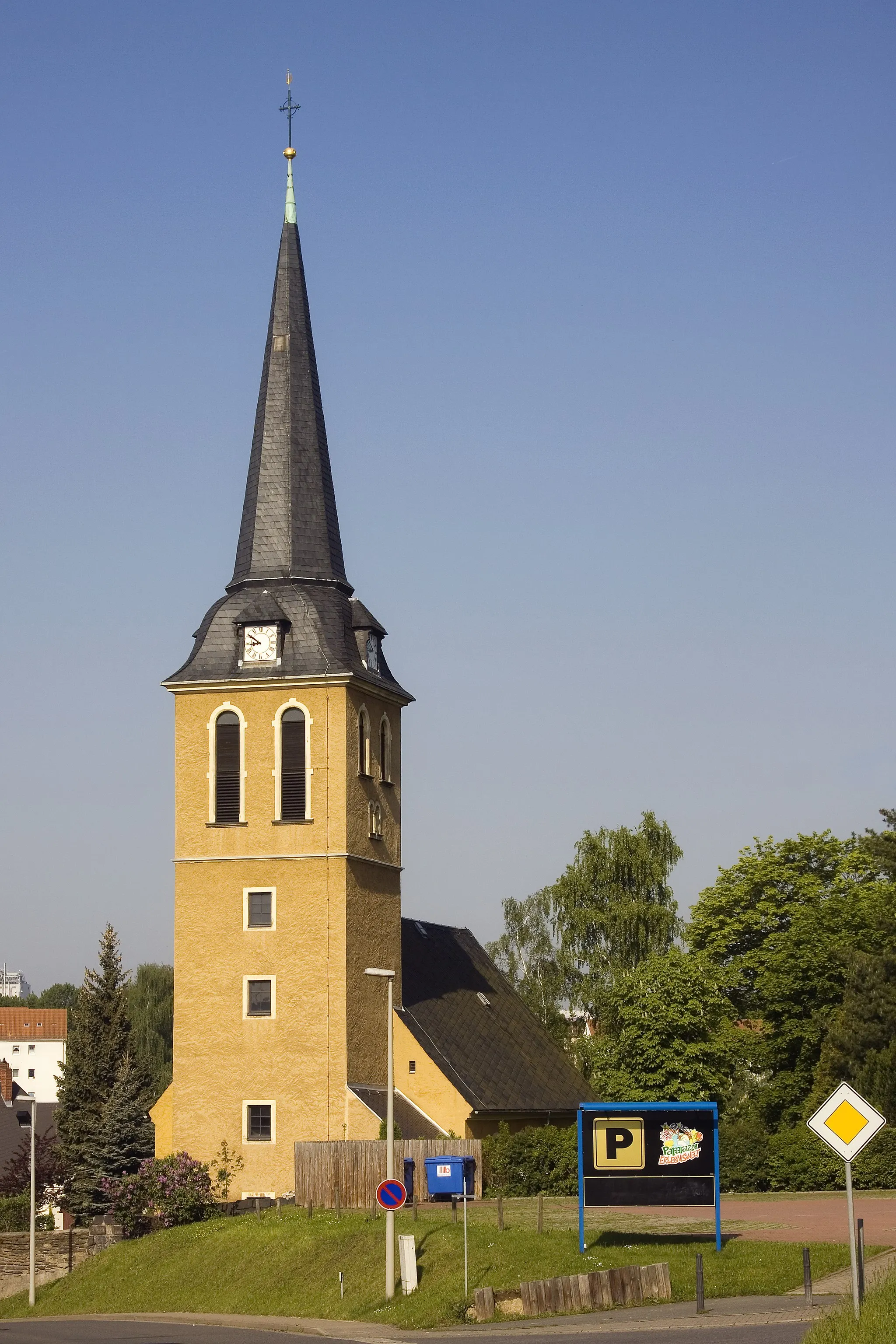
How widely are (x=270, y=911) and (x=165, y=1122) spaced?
6.84 meters

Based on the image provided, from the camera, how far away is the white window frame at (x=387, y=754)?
53812mm

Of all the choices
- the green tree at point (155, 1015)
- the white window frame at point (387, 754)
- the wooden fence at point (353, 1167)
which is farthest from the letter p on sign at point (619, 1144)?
the green tree at point (155, 1015)

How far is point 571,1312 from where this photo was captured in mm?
29875

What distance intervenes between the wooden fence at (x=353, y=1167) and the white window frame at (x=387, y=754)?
39.9 feet

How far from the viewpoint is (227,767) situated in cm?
5153

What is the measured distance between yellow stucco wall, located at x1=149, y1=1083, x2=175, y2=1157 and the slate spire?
14.7 metres

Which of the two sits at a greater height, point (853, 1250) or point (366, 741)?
point (366, 741)

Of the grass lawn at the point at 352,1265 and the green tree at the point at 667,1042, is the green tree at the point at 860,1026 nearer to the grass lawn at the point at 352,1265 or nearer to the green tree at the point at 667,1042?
the green tree at the point at 667,1042

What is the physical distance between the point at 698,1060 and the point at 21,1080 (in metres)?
106

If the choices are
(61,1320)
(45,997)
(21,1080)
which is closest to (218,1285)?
(61,1320)

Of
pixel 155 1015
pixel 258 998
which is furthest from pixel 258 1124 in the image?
pixel 155 1015

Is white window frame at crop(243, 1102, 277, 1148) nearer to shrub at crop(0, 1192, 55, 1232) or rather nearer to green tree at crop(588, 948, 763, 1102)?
shrub at crop(0, 1192, 55, 1232)

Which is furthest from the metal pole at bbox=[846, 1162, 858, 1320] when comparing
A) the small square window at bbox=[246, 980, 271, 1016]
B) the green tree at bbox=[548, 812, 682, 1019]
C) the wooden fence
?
the green tree at bbox=[548, 812, 682, 1019]

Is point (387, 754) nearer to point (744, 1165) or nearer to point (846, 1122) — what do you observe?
point (744, 1165)
